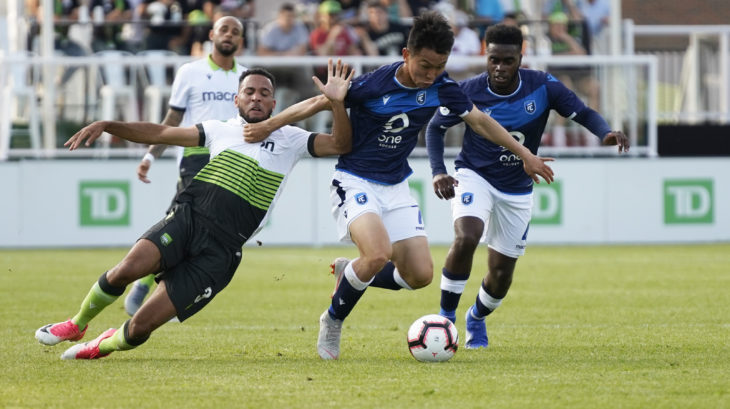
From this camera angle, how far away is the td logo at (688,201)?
18984 millimetres

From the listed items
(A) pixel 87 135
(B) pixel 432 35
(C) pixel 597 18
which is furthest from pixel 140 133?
(C) pixel 597 18

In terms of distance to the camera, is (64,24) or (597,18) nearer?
(64,24)

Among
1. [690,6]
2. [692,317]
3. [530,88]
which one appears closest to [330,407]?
[530,88]

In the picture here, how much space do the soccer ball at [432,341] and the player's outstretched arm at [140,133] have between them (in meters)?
1.81

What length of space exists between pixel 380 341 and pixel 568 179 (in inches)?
411

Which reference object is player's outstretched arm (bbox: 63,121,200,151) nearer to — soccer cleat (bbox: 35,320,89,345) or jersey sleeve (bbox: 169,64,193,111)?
soccer cleat (bbox: 35,320,89,345)

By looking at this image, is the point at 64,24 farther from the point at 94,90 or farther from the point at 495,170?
the point at 495,170

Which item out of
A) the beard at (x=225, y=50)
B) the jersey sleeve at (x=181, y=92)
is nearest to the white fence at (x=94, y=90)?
the jersey sleeve at (x=181, y=92)

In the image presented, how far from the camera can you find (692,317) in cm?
1010

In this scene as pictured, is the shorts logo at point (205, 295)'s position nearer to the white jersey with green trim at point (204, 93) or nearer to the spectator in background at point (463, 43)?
the white jersey with green trim at point (204, 93)

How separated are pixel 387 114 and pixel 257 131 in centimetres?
83

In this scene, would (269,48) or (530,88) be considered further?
(269,48)

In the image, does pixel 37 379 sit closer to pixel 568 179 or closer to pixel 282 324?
pixel 282 324

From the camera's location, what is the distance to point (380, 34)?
19.9 m
